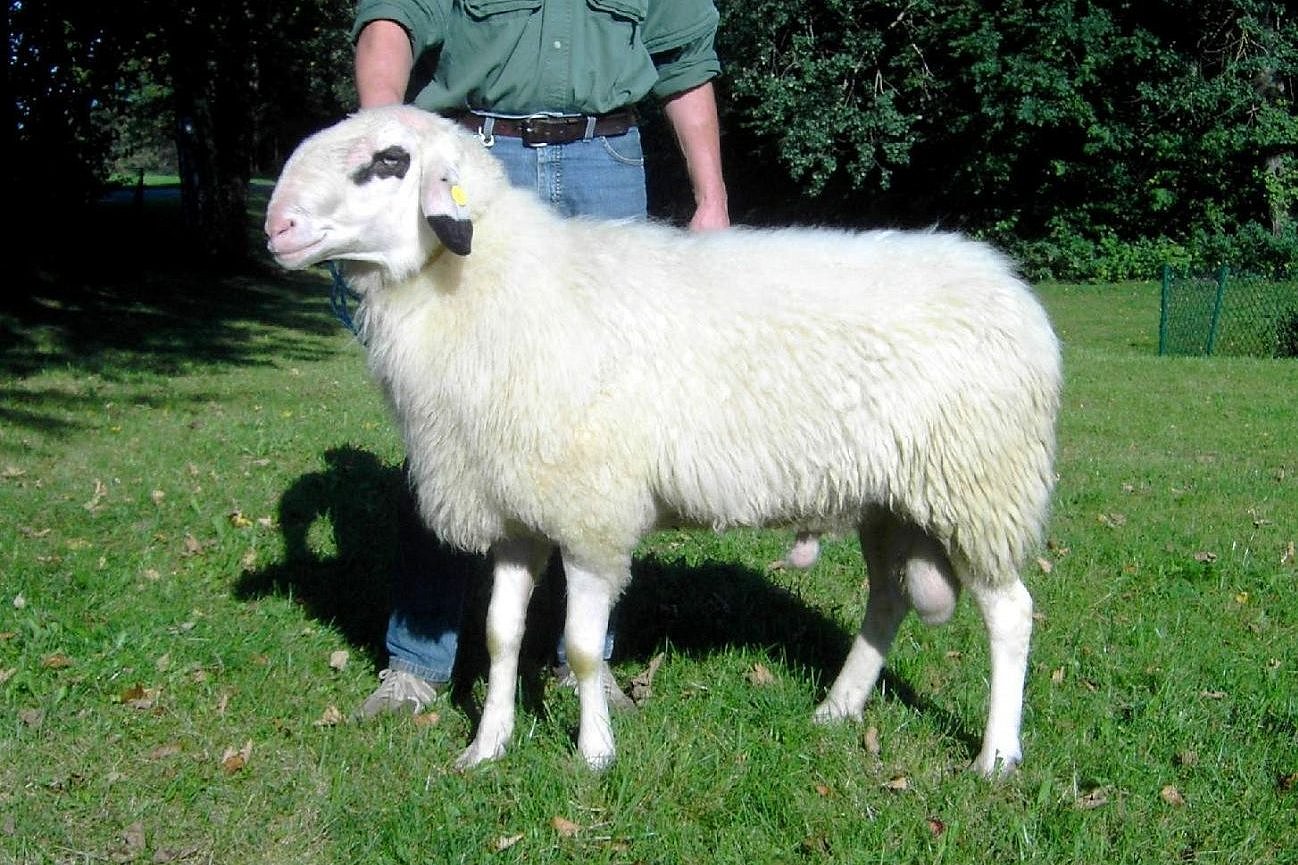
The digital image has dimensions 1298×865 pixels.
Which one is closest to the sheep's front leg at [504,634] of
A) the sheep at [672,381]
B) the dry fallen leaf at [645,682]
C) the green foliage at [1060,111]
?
the sheep at [672,381]

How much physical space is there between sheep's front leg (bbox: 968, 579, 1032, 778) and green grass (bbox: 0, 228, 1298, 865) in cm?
11

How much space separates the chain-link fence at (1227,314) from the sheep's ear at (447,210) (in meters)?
14.3

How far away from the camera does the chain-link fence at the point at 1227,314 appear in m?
15.6

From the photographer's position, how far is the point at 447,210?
10.5ft

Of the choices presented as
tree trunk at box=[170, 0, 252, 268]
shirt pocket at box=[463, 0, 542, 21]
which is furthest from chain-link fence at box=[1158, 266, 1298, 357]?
Answer: tree trunk at box=[170, 0, 252, 268]

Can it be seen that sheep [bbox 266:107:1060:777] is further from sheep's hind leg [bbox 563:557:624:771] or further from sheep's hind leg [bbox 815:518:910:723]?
sheep's hind leg [bbox 815:518:910:723]

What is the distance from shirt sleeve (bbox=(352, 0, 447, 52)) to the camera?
12.1ft

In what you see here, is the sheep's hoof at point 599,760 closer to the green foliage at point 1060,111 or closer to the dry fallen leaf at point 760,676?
the dry fallen leaf at point 760,676

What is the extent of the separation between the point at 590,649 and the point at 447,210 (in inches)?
49.9

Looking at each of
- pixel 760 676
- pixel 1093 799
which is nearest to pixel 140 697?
pixel 760 676

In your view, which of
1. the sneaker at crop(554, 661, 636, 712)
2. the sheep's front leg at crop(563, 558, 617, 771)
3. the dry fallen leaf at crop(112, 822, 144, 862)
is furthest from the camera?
the sneaker at crop(554, 661, 636, 712)

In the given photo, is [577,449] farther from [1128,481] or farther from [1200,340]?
[1200,340]

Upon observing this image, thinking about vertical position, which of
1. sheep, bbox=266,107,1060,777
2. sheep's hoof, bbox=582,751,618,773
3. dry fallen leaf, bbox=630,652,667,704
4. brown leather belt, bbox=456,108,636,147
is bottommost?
dry fallen leaf, bbox=630,652,667,704

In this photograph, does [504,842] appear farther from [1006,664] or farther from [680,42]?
[680,42]
